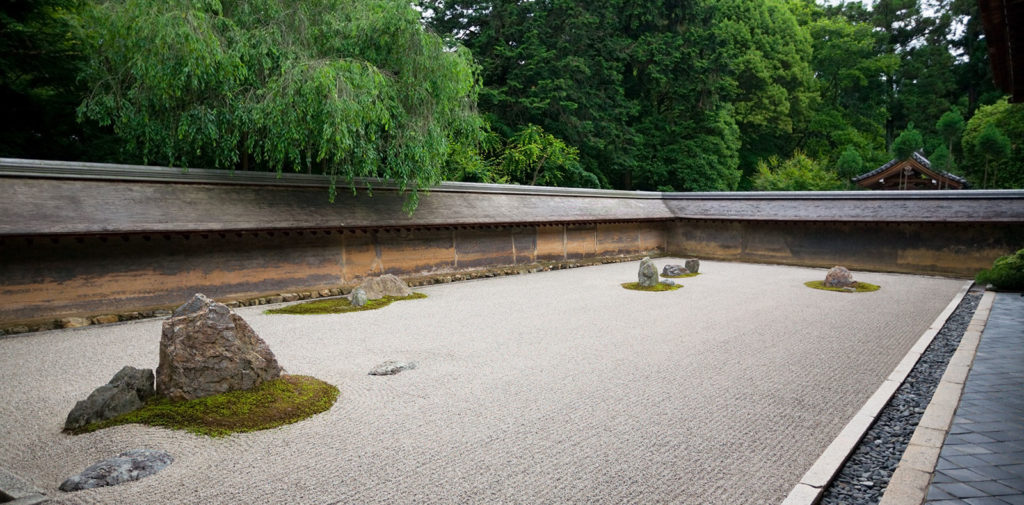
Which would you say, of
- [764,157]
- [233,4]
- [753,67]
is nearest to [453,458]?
[233,4]

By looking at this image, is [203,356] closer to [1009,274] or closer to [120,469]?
[120,469]

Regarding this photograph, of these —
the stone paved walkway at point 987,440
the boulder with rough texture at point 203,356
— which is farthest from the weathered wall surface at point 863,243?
the boulder with rough texture at point 203,356

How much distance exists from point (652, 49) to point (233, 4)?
18.0 metres

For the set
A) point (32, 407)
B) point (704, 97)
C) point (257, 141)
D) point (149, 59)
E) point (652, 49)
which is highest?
point (652, 49)

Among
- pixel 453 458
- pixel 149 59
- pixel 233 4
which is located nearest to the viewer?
pixel 453 458

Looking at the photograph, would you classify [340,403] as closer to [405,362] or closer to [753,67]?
[405,362]

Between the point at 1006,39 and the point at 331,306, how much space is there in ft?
29.5

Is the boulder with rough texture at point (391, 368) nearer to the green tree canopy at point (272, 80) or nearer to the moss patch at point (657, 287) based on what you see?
the green tree canopy at point (272, 80)

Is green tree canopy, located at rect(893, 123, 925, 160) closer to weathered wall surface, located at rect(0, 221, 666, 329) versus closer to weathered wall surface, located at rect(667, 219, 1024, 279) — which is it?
weathered wall surface, located at rect(667, 219, 1024, 279)

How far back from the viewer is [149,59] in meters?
8.10

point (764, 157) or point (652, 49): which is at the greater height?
point (652, 49)

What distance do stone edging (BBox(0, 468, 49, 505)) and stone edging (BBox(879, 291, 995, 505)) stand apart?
4.65m

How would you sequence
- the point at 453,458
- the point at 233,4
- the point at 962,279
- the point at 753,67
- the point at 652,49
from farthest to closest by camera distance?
the point at 753,67 → the point at 652,49 → the point at 962,279 → the point at 233,4 → the point at 453,458

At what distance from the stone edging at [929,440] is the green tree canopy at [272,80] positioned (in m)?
8.03
